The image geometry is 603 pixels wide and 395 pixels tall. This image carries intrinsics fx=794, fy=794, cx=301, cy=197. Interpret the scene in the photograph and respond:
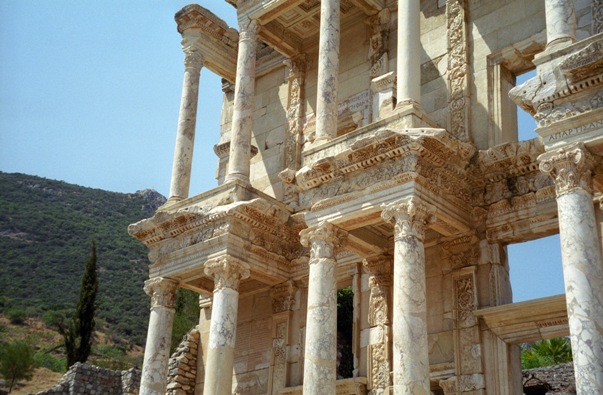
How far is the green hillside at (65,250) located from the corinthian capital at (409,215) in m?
40.3

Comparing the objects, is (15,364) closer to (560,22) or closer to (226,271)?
(226,271)

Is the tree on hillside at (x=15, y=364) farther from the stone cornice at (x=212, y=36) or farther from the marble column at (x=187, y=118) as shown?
the marble column at (x=187, y=118)

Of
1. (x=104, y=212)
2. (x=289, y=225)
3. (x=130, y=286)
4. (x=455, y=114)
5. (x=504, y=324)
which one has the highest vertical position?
(x=104, y=212)

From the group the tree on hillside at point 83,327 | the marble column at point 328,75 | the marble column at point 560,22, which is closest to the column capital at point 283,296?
the marble column at point 328,75

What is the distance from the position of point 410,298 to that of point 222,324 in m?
4.43

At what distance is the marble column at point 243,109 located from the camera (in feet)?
54.9

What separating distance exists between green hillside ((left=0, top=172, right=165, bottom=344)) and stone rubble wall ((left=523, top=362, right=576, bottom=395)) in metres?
33.1

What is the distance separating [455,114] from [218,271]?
5.60 m

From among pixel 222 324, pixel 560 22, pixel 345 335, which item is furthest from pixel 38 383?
pixel 560 22

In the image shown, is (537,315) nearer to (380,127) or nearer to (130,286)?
(380,127)

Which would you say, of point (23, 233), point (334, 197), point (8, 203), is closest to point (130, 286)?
point (23, 233)

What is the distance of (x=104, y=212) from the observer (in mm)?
75500

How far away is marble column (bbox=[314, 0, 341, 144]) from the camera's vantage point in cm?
1542

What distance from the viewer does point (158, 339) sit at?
16547mm
